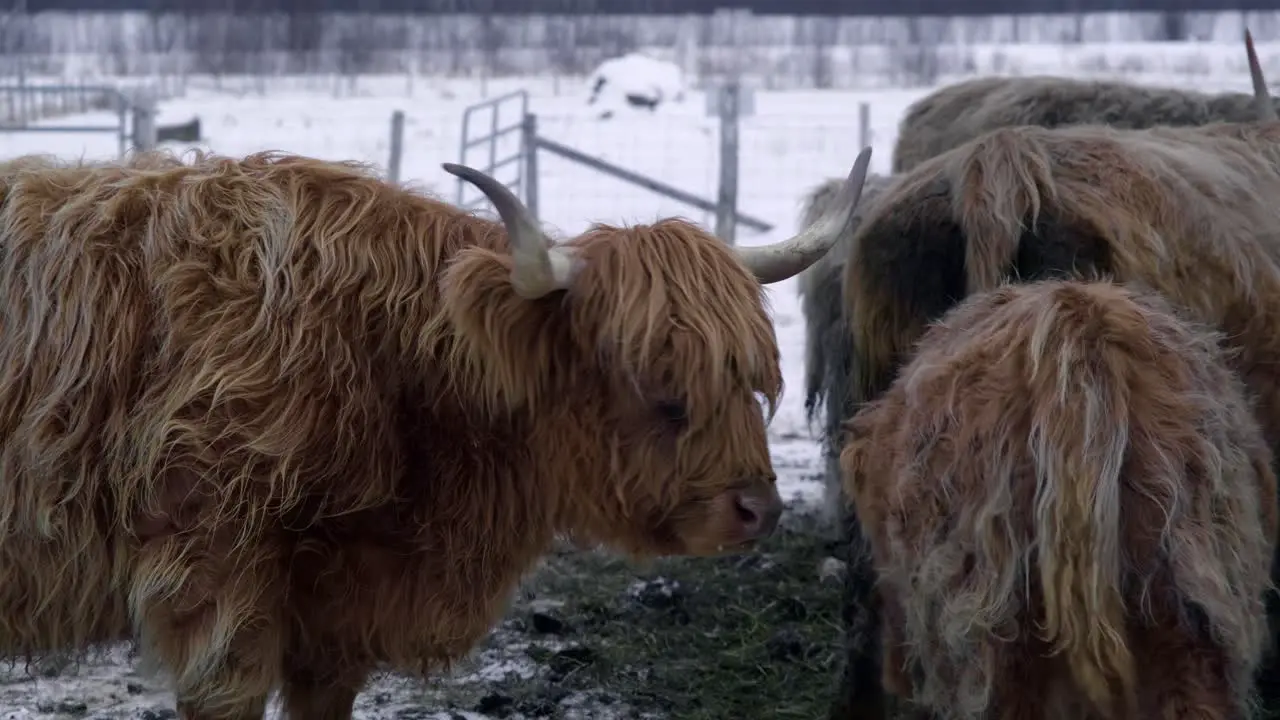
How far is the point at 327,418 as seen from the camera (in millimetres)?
3141

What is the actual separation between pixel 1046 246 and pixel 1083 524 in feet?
5.15

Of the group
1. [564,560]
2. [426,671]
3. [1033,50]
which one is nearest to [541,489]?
[426,671]

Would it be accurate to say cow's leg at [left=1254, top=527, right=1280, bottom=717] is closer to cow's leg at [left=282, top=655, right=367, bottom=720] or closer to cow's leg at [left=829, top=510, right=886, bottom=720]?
cow's leg at [left=829, top=510, right=886, bottom=720]

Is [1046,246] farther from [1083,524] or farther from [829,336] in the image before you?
[829,336]

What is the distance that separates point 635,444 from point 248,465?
839mm

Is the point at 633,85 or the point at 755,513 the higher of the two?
the point at 633,85

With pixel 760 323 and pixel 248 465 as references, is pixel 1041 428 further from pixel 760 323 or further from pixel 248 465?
pixel 248 465

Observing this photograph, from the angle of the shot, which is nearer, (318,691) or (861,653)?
(318,691)

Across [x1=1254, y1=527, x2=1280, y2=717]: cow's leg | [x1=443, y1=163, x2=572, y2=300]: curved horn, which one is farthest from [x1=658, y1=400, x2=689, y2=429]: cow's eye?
[x1=1254, y1=527, x2=1280, y2=717]: cow's leg

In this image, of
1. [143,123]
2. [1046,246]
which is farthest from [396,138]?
[1046,246]

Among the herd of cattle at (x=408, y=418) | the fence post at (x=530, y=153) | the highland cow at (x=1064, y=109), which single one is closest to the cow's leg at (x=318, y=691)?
the herd of cattle at (x=408, y=418)

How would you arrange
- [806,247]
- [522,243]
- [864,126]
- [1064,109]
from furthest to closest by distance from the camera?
1. [864,126]
2. [1064,109]
3. [806,247]
4. [522,243]

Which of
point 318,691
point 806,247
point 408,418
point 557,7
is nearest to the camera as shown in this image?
point 408,418

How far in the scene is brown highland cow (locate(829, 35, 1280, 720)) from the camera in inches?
153
